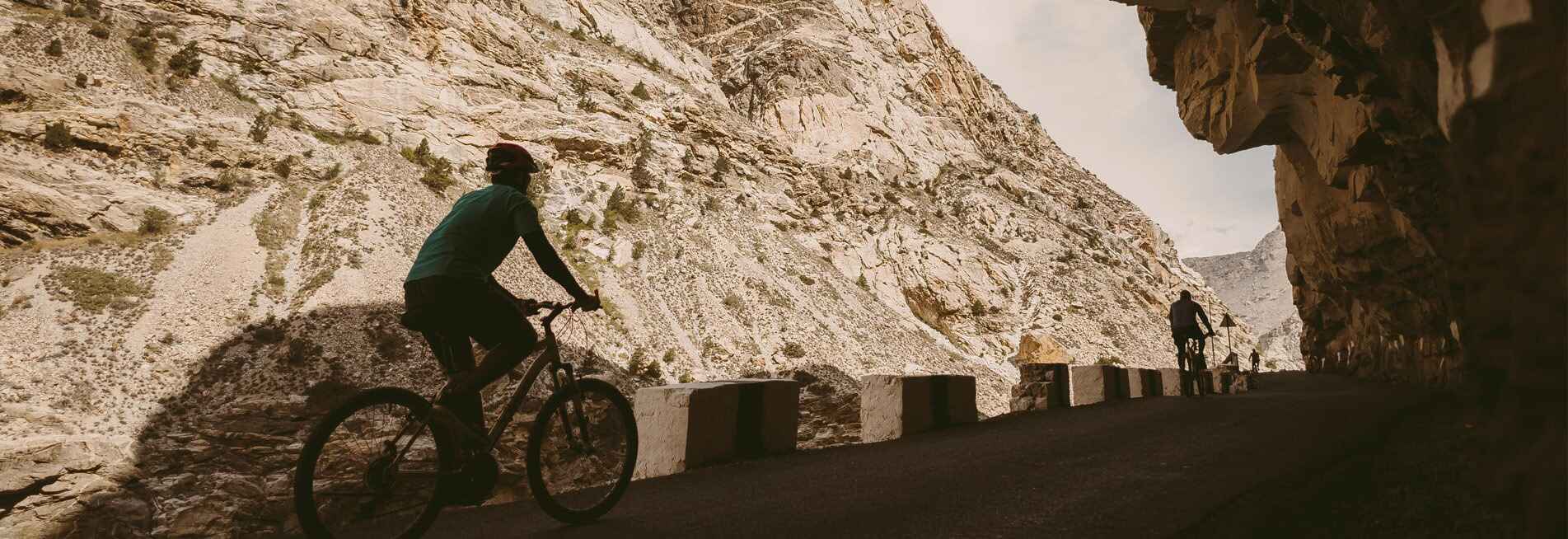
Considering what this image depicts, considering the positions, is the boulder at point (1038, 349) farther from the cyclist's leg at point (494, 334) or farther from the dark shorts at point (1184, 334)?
the cyclist's leg at point (494, 334)

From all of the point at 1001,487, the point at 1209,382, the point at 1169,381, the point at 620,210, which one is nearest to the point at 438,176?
the point at 620,210

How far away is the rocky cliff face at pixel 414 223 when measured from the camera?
15289mm

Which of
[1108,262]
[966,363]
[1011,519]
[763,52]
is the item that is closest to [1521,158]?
[1011,519]

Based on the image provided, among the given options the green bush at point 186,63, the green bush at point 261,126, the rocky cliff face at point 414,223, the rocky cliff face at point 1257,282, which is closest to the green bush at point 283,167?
the rocky cliff face at point 414,223

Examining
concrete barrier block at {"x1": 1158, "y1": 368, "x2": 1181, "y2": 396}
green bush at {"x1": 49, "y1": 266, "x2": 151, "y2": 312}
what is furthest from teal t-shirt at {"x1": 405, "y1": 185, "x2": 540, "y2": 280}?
green bush at {"x1": 49, "y1": 266, "x2": 151, "y2": 312}

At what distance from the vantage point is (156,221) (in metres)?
20.6

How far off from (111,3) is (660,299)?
21610 mm

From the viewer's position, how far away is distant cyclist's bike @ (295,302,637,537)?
330cm

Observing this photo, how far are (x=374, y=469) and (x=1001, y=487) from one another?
347 centimetres

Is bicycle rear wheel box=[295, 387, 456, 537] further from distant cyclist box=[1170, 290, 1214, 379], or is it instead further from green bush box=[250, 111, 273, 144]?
green bush box=[250, 111, 273, 144]

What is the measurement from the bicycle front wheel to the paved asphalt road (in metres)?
0.14

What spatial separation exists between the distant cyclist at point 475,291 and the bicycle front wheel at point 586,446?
47 centimetres

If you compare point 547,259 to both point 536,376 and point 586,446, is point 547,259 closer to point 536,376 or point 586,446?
point 536,376

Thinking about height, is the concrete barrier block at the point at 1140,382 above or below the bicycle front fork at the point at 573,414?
above
